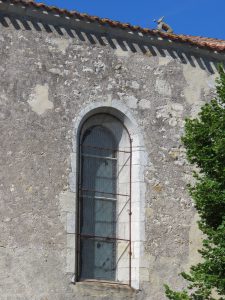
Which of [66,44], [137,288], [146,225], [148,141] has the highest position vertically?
[66,44]

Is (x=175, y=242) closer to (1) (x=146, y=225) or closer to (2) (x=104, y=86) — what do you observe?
(1) (x=146, y=225)

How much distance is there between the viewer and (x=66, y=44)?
17.7 meters

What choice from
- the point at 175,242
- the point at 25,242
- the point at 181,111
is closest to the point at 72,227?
the point at 25,242

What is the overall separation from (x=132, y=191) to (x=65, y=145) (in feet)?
4.93

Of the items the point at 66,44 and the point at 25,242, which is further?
the point at 66,44

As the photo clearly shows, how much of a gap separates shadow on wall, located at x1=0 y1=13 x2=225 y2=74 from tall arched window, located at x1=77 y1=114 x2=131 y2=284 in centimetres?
134

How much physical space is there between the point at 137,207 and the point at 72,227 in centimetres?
A: 134

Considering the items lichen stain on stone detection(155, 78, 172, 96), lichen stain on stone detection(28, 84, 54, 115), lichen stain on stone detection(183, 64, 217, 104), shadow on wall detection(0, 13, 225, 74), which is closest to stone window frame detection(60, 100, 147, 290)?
lichen stain on stone detection(28, 84, 54, 115)

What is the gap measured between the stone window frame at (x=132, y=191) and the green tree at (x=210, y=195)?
179cm

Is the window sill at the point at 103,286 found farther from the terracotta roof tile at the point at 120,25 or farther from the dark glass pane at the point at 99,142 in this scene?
the terracotta roof tile at the point at 120,25

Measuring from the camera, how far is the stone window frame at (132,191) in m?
17.0

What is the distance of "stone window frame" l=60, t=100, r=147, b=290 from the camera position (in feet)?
55.8

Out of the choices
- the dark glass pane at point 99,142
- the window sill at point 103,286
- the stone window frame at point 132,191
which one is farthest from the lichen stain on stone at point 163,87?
the window sill at point 103,286

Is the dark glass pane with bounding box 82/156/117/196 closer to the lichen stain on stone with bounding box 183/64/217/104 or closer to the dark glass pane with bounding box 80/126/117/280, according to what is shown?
the dark glass pane with bounding box 80/126/117/280
